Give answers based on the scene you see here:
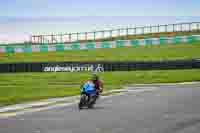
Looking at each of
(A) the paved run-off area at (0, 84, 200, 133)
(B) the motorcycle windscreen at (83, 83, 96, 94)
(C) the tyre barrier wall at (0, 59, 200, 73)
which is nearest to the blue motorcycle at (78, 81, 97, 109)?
(B) the motorcycle windscreen at (83, 83, 96, 94)

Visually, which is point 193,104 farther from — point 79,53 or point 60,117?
point 79,53

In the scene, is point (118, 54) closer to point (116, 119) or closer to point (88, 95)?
point (88, 95)

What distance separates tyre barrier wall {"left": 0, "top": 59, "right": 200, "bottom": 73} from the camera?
50406mm

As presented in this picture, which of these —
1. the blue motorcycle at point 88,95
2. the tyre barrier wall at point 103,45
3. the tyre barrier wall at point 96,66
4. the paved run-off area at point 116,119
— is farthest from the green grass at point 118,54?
the blue motorcycle at point 88,95

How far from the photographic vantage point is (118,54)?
70.3 metres

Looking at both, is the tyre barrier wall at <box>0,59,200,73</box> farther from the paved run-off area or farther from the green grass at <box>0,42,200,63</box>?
the paved run-off area

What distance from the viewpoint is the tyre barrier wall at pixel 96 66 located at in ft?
165

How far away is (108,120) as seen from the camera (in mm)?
18203

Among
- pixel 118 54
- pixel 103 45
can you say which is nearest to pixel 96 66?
pixel 118 54

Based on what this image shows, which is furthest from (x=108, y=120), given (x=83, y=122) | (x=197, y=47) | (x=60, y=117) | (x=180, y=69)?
(x=197, y=47)

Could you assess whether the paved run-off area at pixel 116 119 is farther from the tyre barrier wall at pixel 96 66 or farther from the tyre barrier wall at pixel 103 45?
the tyre barrier wall at pixel 103 45

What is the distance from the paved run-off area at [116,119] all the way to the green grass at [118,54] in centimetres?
4032

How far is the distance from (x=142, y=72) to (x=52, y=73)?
8.34m

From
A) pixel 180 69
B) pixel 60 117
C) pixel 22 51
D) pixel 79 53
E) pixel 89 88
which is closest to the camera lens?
pixel 60 117
